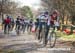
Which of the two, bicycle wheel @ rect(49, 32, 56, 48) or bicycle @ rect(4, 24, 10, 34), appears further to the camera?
bicycle @ rect(4, 24, 10, 34)

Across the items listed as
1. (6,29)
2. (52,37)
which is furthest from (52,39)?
(6,29)

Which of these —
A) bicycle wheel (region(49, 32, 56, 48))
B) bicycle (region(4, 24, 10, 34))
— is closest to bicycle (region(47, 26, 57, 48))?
bicycle wheel (region(49, 32, 56, 48))

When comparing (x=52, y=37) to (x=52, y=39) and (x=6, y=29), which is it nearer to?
(x=52, y=39)

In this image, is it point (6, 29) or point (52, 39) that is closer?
point (52, 39)

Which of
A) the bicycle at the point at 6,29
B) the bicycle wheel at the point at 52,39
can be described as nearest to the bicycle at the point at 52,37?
the bicycle wheel at the point at 52,39

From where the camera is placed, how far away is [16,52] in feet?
44.4

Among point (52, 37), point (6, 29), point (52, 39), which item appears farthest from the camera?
point (6, 29)

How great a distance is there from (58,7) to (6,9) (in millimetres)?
31324

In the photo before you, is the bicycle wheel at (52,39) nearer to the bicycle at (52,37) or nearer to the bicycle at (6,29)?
the bicycle at (52,37)

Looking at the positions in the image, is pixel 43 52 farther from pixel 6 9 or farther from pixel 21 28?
pixel 6 9

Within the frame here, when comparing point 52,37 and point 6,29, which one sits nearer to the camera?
point 52,37

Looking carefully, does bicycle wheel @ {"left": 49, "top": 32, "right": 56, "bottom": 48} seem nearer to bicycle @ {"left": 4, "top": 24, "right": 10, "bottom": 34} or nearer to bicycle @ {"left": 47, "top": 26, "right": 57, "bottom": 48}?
bicycle @ {"left": 47, "top": 26, "right": 57, "bottom": 48}

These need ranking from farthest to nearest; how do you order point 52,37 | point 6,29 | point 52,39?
point 6,29 < point 52,37 < point 52,39

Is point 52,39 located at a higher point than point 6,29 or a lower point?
higher
